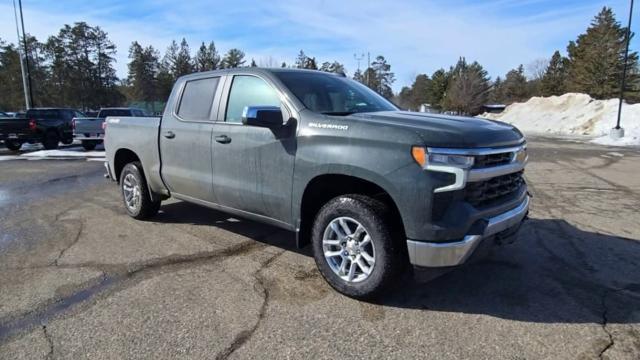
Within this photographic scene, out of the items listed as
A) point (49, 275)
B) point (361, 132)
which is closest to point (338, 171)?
point (361, 132)

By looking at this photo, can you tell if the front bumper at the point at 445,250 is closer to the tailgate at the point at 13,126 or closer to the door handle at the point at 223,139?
the door handle at the point at 223,139

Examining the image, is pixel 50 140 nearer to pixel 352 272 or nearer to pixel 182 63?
pixel 352 272

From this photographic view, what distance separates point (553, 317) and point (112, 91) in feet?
228

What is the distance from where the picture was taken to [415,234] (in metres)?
3.02

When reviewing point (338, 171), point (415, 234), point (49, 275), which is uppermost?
point (338, 171)

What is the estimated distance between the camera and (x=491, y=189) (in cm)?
324

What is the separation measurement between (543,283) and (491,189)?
1.21 metres

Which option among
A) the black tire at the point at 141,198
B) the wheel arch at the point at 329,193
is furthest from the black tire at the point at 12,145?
the wheel arch at the point at 329,193

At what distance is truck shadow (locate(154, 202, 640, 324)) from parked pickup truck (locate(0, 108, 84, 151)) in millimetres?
16210

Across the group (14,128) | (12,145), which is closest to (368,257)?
(14,128)

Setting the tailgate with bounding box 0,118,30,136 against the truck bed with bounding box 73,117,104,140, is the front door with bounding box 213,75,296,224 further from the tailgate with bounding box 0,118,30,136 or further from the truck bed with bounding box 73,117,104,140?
the tailgate with bounding box 0,118,30,136

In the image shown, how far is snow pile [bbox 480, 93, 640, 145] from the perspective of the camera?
2585 centimetres

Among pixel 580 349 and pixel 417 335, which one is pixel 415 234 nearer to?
pixel 417 335

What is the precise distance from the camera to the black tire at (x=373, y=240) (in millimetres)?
3195
